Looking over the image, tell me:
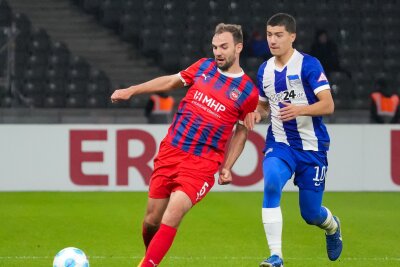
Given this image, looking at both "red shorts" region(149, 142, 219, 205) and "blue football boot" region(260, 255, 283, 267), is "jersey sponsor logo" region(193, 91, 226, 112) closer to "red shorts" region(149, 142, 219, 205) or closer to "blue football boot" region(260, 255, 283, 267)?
"red shorts" region(149, 142, 219, 205)

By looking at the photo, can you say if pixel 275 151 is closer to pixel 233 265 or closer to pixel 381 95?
pixel 233 265

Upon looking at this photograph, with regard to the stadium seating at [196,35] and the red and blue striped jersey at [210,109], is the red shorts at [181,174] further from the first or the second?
the stadium seating at [196,35]

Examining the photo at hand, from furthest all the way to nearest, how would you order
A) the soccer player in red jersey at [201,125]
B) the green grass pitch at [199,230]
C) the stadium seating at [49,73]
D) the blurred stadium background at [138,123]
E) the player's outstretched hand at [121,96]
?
the stadium seating at [49,73] → the blurred stadium background at [138,123] → the green grass pitch at [199,230] → the soccer player in red jersey at [201,125] → the player's outstretched hand at [121,96]

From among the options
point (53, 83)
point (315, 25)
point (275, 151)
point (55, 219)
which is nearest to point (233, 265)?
point (275, 151)

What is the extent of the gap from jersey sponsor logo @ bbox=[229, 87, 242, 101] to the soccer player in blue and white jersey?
222mm

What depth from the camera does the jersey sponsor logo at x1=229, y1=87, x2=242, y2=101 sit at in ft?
24.5

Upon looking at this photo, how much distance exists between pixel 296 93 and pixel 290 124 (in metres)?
0.28

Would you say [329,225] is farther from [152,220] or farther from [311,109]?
[152,220]

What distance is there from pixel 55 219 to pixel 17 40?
7.82 metres

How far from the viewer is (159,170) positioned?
739 cm

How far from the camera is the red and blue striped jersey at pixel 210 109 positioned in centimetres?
739

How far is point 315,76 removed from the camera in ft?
25.8

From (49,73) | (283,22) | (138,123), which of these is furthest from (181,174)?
(49,73)

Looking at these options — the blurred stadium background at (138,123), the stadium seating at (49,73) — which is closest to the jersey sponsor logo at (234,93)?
the blurred stadium background at (138,123)
